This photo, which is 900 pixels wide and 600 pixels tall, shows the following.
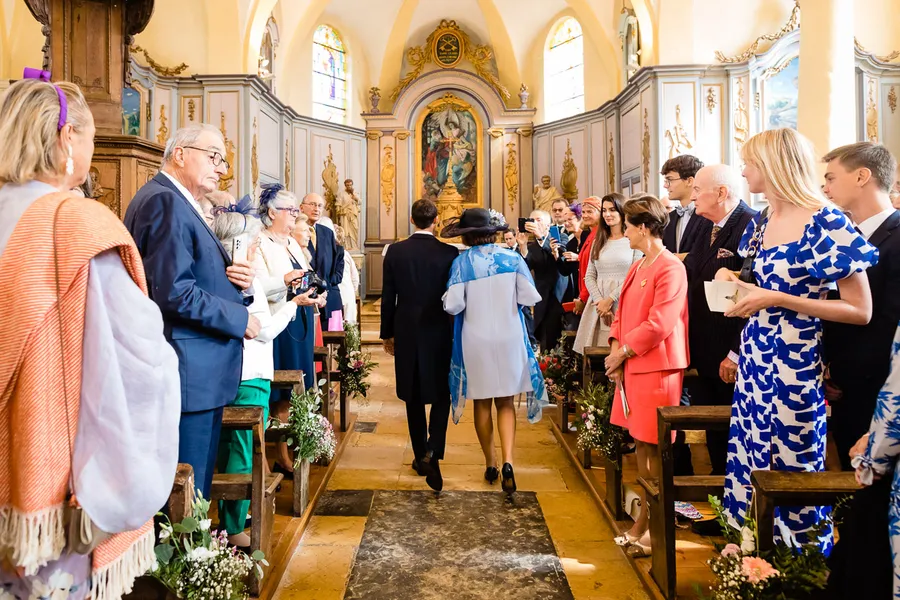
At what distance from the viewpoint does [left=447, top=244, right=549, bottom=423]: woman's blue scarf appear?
3.70 metres

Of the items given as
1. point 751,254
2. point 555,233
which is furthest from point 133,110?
point 751,254

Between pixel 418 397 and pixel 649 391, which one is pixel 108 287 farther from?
pixel 418 397

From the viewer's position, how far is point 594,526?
3332 millimetres

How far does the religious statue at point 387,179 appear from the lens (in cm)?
1452

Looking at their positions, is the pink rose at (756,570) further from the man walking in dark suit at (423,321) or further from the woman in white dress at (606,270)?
the woman in white dress at (606,270)

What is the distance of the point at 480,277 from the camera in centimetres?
369

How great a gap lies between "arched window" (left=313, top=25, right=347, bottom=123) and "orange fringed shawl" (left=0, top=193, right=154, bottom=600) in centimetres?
1327

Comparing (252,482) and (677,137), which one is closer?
(252,482)

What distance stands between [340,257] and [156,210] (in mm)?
3370

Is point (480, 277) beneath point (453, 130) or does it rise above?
beneath

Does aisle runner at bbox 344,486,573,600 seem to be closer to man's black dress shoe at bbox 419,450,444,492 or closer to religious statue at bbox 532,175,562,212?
man's black dress shoe at bbox 419,450,444,492

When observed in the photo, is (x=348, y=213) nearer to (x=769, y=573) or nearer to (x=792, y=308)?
(x=792, y=308)

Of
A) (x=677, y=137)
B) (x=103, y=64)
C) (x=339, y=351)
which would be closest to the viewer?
(x=103, y=64)

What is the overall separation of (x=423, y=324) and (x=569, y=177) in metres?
10.1
